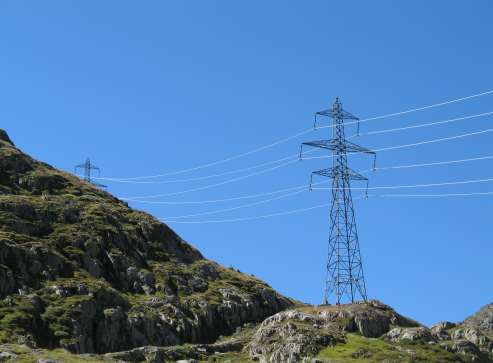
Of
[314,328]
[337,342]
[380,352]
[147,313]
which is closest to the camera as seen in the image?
[380,352]

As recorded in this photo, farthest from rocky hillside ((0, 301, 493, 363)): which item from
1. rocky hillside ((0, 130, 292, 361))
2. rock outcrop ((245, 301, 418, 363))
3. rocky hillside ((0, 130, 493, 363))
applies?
rocky hillside ((0, 130, 292, 361))

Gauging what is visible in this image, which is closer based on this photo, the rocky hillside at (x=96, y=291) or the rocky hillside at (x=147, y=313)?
the rocky hillside at (x=147, y=313)

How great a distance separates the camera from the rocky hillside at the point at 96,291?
151 m

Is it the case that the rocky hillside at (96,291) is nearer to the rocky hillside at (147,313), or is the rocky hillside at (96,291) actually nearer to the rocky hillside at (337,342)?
the rocky hillside at (147,313)

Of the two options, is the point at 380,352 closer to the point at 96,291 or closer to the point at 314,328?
the point at 314,328

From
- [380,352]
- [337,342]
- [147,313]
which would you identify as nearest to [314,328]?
[337,342]

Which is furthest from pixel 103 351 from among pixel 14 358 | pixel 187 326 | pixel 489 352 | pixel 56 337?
pixel 489 352

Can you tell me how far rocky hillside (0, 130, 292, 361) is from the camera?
151m

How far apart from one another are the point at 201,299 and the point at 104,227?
2854cm

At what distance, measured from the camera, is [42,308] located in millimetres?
154375

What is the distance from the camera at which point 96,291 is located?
162 meters

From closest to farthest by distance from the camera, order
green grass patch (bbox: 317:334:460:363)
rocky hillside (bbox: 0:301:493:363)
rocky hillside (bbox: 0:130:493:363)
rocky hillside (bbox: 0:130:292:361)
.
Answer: rocky hillside (bbox: 0:301:493:363) → green grass patch (bbox: 317:334:460:363) → rocky hillside (bbox: 0:130:493:363) → rocky hillside (bbox: 0:130:292:361)

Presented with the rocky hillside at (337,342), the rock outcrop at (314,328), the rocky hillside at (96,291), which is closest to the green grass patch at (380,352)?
the rocky hillside at (337,342)

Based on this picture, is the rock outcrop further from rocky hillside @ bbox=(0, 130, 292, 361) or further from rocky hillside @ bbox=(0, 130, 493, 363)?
rocky hillside @ bbox=(0, 130, 292, 361)
